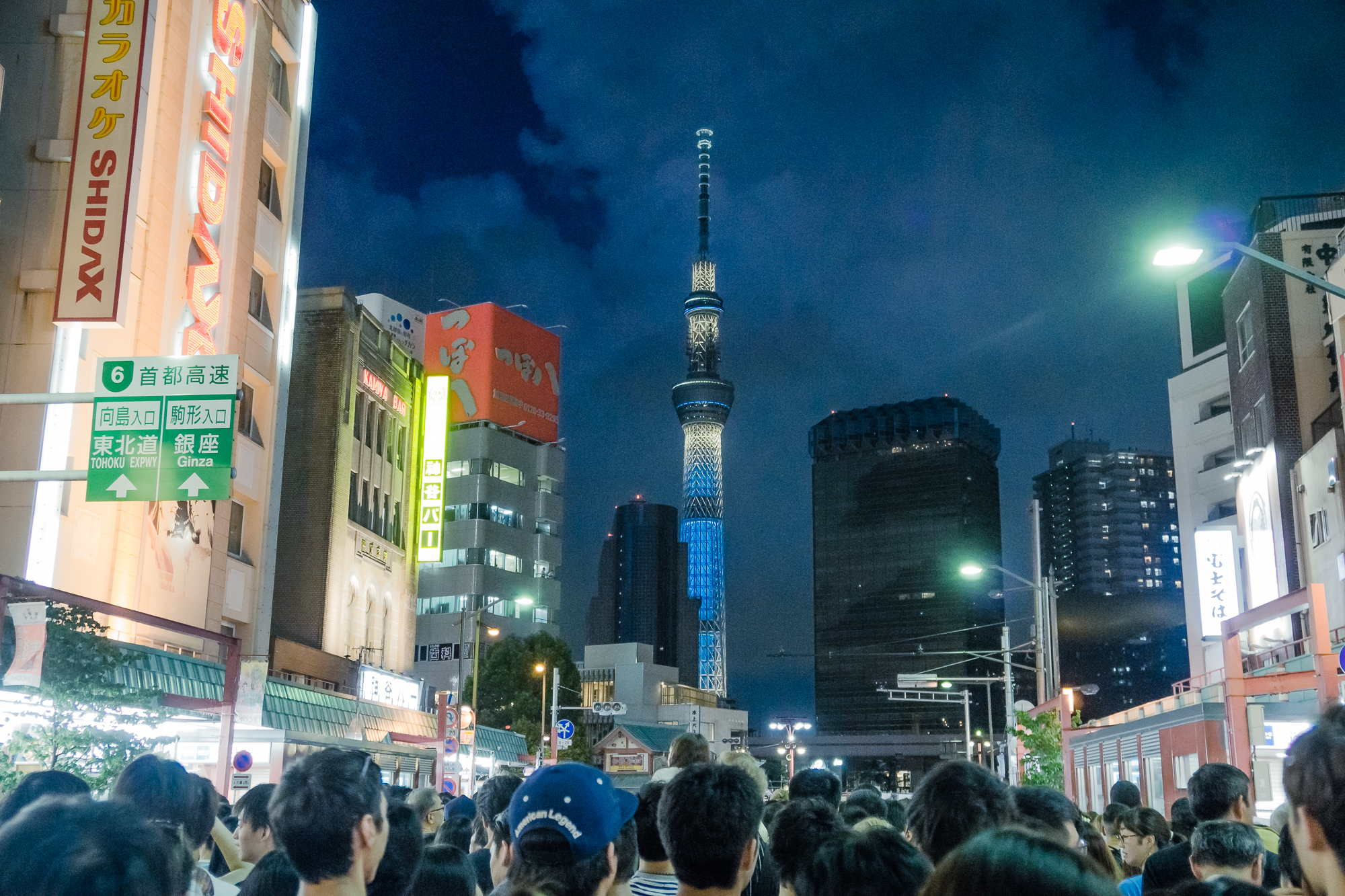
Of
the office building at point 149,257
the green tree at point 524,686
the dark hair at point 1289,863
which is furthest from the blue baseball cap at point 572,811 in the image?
the green tree at point 524,686

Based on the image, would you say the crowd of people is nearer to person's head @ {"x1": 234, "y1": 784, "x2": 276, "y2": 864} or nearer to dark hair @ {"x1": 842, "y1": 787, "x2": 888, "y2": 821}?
person's head @ {"x1": 234, "y1": 784, "x2": 276, "y2": 864}

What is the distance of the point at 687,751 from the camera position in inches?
303

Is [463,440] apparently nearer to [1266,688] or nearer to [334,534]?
[334,534]

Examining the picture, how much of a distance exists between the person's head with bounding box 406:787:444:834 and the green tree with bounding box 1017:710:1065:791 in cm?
3343

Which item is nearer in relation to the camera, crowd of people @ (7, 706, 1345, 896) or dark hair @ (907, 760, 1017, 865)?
crowd of people @ (7, 706, 1345, 896)

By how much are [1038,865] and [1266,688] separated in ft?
91.2

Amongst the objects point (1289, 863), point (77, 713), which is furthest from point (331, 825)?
point (77, 713)

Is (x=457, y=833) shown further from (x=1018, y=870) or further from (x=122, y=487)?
(x=122, y=487)

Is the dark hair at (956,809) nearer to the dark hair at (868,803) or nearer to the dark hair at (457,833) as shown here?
the dark hair at (868,803)

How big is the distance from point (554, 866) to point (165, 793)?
2.57m

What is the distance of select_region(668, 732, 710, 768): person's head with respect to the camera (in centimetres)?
761

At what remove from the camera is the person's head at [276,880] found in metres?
4.83

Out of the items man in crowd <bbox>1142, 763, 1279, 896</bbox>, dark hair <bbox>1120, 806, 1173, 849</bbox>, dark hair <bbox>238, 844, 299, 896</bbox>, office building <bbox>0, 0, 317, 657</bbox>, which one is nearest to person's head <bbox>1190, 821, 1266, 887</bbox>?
man in crowd <bbox>1142, 763, 1279, 896</bbox>

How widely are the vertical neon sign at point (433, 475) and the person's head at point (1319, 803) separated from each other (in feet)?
190
